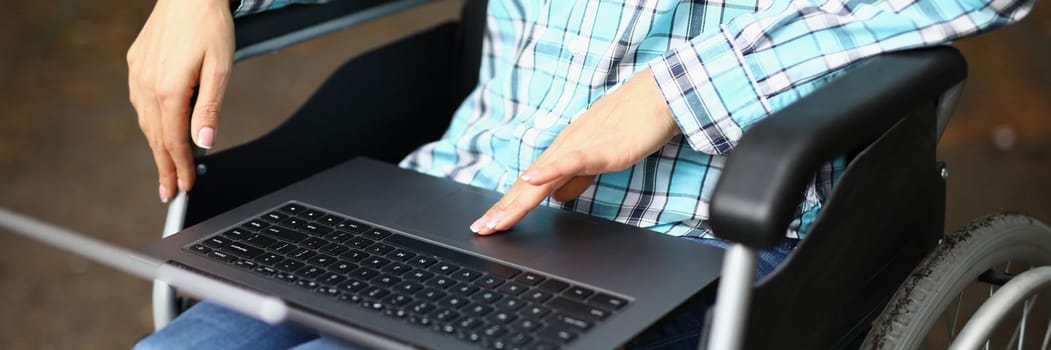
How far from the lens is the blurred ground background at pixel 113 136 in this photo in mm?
1966

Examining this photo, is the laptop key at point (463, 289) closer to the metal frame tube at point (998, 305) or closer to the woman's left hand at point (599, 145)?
the woman's left hand at point (599, 145)

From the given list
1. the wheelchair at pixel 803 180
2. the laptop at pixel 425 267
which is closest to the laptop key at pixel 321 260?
the laptop at pixel 425 267

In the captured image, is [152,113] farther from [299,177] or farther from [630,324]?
[630,324]

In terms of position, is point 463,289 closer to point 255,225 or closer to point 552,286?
point 552,286

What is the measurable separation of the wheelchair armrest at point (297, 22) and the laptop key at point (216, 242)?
21cm

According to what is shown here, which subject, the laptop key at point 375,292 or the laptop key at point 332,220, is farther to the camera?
the laptop key at point 332,220

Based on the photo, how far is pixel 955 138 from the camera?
251 centimetres

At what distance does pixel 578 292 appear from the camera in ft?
2.74

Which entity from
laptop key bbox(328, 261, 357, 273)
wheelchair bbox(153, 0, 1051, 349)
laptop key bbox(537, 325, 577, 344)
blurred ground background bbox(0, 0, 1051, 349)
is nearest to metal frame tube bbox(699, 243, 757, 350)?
wheelchair bbox(153, 0, 1051, 349)

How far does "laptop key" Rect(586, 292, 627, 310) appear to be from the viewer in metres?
0.81

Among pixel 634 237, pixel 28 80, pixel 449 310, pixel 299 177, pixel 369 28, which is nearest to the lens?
pixel 449 310

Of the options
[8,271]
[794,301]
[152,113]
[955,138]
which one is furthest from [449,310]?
[955,138]

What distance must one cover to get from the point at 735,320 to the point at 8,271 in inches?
66.7

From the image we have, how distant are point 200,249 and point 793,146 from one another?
0.50 meters
